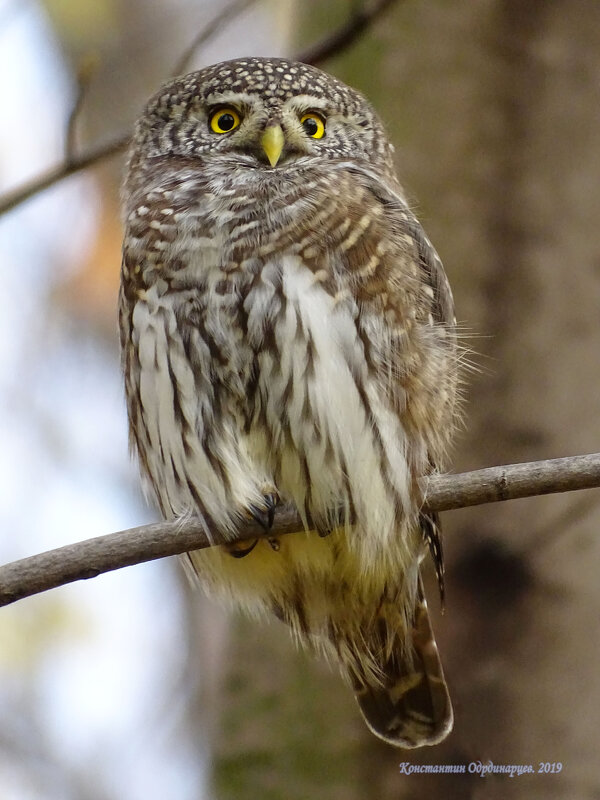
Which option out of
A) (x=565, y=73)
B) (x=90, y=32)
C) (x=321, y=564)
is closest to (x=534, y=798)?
(x=321, y=564)

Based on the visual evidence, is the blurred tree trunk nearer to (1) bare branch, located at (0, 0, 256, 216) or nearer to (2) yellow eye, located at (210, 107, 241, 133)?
(2) yellow eye, located at (210, 107, 241, 133)

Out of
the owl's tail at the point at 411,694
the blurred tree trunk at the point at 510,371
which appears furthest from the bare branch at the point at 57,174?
the owl's tail at the point at 411,694

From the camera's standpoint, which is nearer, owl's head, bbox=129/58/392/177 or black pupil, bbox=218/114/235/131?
owl's head, bbox=129/58/392/177

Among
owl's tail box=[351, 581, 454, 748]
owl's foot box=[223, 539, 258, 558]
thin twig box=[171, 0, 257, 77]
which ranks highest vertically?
thin twig box=[171, 0, 257, 77]

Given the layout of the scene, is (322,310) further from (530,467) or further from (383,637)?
(383,637)

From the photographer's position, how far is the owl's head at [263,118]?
3.85 m

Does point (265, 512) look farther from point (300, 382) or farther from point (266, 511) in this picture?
point (300, 382)

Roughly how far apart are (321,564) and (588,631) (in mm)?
839

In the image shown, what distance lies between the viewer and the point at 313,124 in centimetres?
403

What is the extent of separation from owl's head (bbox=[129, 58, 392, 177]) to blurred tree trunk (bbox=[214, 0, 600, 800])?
0.19 m

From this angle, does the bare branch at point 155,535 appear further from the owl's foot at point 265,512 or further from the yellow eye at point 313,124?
the yellow eye at point 313,124

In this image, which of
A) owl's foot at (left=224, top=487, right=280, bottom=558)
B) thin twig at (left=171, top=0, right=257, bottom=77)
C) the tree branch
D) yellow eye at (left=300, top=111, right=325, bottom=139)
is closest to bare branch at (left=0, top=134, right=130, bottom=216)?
the tree branch

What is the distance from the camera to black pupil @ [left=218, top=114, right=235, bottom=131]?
3.97 meters

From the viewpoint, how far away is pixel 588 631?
3156 mm
